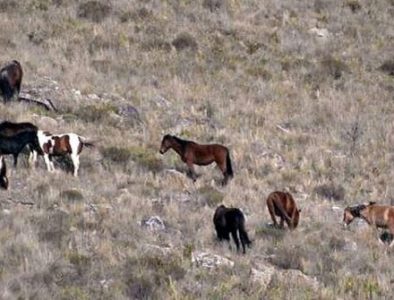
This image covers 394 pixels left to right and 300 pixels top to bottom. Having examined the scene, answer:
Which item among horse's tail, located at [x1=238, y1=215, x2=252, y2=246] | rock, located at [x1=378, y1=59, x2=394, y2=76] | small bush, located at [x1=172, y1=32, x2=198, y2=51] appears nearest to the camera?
horse's tail, located at [x1=238, y1=215, x2=252, y2=246]

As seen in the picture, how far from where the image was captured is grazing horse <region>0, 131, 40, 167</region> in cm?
2025

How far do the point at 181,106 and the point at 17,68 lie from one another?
4780 millimetres

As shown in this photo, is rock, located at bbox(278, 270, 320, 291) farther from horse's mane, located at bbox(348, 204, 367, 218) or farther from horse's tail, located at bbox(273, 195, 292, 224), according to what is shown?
horse's mane, located at bbox(348, 204, 367, 218)

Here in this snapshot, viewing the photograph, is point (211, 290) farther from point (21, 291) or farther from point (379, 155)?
point (379, 155)

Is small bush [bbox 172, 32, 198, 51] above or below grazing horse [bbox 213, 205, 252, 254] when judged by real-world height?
above

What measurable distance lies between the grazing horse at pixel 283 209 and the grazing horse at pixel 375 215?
1.09 meters

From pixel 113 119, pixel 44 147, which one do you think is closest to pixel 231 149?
pixel 113 119

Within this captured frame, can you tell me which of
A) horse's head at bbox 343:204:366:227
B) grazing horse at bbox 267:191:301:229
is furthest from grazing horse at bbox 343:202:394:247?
grazing horse at bbox 267:191:301:229

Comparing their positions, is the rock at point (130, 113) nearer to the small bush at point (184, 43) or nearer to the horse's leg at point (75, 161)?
the horse's leg at point (75, 161)

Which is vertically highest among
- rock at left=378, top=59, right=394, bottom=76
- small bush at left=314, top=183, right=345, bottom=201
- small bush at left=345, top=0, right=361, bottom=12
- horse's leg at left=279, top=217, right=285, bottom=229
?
small bush at left=345, top=0, right=361, bottom=12

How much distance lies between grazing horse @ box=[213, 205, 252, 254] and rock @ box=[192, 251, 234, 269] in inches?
44.5

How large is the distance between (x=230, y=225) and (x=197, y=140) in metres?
8.26

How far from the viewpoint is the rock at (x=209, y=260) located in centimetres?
1495

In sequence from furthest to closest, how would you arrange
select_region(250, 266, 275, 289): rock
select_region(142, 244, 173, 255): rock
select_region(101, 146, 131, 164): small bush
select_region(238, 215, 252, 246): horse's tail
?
select_region(101, 146, 131, 164): small bush < select_region(238, 215, 252, 246): horse's tail < select_region(142, 244, 173, 255): rock < select_region(250, 266, 275, 289): rock
